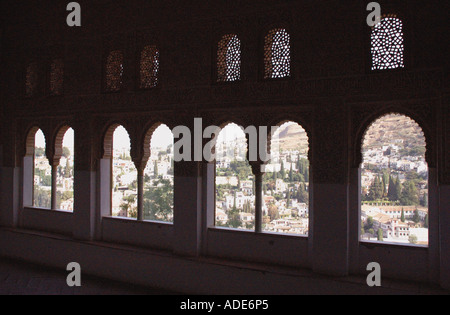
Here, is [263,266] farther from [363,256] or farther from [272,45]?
[272,45]

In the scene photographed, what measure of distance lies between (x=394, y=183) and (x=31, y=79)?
722 centimetres

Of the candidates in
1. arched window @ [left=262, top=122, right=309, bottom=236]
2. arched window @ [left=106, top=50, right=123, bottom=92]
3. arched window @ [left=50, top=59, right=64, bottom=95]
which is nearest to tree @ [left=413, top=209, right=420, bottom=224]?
arched window @ [left=262, top=122, right=309, bottom=236]

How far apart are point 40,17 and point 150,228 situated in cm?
489

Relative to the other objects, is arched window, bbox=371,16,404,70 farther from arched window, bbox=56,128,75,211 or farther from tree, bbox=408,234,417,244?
arched window, bbox=56,128,75,211

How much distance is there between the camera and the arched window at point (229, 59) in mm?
5758

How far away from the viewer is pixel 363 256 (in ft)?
16.4

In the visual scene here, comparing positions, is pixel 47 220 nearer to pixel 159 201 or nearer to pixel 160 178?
pixel 159 201

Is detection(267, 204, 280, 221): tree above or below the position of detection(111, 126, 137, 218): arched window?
below

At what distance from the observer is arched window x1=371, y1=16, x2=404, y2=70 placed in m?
4.75

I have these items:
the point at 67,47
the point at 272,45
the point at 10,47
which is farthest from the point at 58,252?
the point at 272,45

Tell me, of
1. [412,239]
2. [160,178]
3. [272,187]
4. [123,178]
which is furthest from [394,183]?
[123,178]

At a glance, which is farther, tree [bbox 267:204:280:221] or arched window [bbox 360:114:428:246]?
tree [bbox 267:204:280:221]

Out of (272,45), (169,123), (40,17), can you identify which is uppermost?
A: (40,17)

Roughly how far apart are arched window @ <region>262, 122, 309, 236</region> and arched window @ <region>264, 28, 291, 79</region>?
0.75 meters
